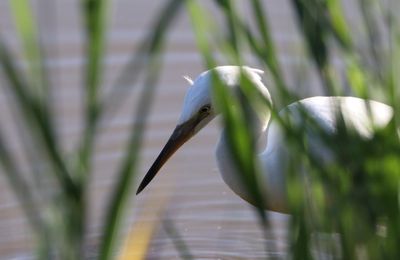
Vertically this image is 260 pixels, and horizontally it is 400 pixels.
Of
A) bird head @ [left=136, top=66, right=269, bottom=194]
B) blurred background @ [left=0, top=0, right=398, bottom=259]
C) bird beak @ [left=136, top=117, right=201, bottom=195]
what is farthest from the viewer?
blurred background @ [left=0, top=0, right=398, bottom=259]

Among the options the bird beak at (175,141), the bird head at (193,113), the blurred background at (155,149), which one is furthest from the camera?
the blurred background at (155,149)

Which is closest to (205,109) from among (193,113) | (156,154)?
(193,113)

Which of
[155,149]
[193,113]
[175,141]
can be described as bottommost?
[155,149]

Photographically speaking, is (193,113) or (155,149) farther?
(155,149)

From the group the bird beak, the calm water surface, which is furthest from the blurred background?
the bird beak

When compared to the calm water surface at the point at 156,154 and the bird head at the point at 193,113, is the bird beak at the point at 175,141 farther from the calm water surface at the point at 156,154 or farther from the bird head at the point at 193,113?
the calm water surface at the point at 156,154

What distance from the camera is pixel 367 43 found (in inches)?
64.4

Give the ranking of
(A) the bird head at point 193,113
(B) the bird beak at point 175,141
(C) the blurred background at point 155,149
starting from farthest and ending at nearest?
(C) the blurred background at point 155,149
(B) the bird beak at point 175,141
(A) the bird head at point 193,113

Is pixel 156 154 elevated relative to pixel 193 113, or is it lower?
lower

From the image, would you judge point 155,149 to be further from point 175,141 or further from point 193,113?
point 193,113

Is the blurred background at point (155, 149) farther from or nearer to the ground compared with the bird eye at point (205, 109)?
nearer to the ground

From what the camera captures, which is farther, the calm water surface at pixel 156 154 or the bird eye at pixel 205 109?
the calm water surface at pixel 156 154

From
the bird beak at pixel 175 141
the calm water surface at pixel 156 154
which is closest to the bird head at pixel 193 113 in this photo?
the bird beak at pixel 175 141

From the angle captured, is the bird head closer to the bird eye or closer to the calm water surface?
the bird eye
